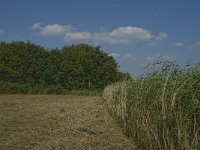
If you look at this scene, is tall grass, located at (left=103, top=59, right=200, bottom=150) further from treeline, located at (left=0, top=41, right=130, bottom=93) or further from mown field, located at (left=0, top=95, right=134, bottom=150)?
treeline, located at (left=0, top=41, right=130, bottom=93)

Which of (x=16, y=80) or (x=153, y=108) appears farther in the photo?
(x=16, y=80)

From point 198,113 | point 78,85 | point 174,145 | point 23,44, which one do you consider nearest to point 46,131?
point 174,145

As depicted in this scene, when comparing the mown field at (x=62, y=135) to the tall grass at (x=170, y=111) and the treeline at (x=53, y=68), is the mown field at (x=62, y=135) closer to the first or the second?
the tall grass at (x=170, y=111)

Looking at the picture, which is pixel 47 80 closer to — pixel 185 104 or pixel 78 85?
pixel 78 85

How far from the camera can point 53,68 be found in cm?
5391

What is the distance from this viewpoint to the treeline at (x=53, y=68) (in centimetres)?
5356

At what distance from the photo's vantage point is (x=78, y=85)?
178 feet

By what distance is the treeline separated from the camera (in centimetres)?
5356

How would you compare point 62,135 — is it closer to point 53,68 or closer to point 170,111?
point 170,111

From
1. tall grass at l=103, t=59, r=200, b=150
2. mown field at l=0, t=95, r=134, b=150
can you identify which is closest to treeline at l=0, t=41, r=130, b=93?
mown field at l=0, t=95, r=134, b=150

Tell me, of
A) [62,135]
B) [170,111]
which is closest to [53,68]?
[62,135]

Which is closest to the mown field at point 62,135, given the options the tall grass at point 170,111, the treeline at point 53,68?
the tall grass at point 170,111

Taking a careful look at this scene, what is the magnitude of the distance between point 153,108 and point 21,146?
378 centimetres

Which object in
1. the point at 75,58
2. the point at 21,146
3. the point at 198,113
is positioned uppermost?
the point at 75,58
